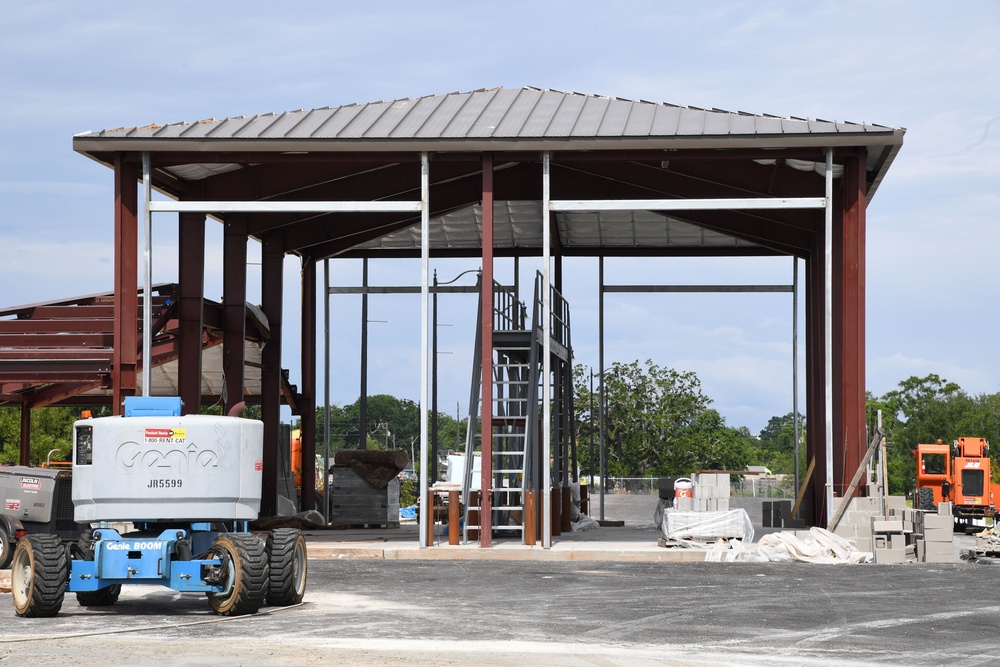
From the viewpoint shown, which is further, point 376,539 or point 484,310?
point 376,539

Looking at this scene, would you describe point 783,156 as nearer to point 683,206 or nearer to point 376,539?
point 683,206

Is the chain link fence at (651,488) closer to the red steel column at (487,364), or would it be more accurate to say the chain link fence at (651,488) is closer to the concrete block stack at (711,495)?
the concrete block stack at (711,495)

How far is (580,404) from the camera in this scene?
241ft

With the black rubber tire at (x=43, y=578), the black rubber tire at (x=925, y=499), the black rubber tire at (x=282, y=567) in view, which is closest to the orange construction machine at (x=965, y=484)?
the black rubber tire at (x=925, y=499)

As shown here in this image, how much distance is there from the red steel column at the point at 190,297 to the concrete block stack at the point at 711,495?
9494mm

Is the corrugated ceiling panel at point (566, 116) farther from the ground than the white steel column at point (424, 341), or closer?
farther from the ground

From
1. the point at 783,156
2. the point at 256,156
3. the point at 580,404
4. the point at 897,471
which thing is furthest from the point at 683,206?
the point at 897,471

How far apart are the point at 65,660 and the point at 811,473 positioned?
69.5ft

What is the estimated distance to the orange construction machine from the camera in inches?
1528

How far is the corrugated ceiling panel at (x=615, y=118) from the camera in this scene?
2302 cm

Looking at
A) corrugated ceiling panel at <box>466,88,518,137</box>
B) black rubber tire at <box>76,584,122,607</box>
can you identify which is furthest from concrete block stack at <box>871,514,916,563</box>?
black rubber tire at <box>76,584,122,607</box>

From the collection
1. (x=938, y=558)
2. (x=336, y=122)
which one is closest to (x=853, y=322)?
(x=938, y=558)

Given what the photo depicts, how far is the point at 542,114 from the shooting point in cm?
2492

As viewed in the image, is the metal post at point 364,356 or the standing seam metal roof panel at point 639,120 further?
the metal post at point 364,356
